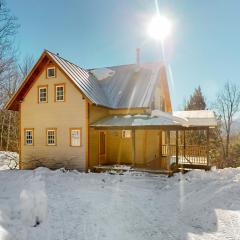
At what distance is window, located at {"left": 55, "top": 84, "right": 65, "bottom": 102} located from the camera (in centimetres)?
1831

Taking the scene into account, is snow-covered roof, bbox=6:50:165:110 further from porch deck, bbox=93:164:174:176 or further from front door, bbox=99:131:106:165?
porch deck, bbox=93:164:174:176

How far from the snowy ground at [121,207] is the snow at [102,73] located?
1059 centimetres

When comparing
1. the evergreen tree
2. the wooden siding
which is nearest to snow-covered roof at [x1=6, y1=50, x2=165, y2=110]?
the wooden siding

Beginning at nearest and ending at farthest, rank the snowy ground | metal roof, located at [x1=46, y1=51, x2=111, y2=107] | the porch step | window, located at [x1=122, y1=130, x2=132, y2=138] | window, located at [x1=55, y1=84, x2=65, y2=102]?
1. the snowy ground
2. the porch step
3. metal roof, located at [x1=46, y1=51, x2=111, y2=107]
4. window, located at [x1=55, y1=84, x2=65, y2=102]
5. window, located at [x1=122, y1=130, x2=132, y2=138]

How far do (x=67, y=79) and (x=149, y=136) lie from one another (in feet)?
24.2

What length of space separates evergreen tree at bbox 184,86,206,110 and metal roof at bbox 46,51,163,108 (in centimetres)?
2587

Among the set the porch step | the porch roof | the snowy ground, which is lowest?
the snowy ground

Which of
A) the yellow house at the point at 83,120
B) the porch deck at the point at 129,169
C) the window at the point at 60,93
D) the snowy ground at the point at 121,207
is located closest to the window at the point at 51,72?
the yellow house at the point at 83,120

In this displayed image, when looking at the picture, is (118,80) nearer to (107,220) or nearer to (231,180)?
(231,180)

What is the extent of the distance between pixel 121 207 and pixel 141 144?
898cm

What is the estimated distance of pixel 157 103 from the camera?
2242 centimetres

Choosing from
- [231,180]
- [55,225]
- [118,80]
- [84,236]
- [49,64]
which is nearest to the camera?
[84,236]

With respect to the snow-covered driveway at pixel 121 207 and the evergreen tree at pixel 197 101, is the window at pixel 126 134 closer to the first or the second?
the snow-covered driveway at pixel 121 207

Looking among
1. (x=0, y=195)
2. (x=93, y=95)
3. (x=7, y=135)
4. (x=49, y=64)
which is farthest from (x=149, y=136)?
(x=7, y=135)
